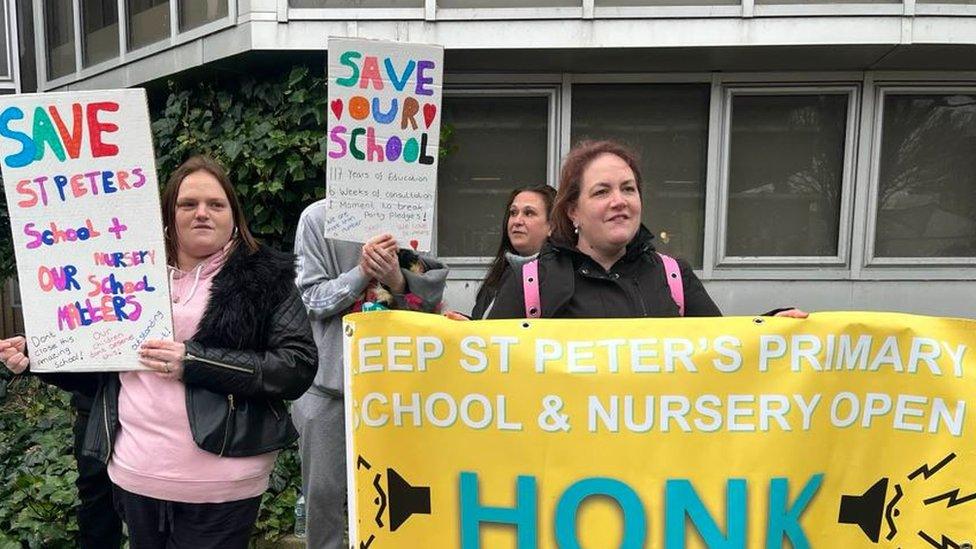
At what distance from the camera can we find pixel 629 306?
6.18ft

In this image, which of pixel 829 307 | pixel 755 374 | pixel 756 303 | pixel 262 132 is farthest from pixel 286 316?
pixel 829 307

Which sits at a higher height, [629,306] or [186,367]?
[629,306]

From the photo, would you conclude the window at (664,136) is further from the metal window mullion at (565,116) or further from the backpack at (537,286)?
the backpack at (537,286)

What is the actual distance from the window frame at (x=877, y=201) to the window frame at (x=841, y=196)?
13 centimetres

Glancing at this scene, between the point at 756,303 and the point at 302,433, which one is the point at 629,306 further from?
the point at 756,303

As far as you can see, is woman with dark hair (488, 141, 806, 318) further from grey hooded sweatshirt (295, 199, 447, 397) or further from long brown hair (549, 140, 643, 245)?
grey hooded sweatshirt (295, 199, 447, 397)

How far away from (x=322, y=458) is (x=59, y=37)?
285 inches

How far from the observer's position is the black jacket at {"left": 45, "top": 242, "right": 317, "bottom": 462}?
1909mm

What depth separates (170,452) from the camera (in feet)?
6.33

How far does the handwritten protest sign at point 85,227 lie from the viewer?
1.88 metres

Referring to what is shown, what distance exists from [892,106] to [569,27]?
2772 mm

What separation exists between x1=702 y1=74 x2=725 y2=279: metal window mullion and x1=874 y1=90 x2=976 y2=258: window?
1.30 metres

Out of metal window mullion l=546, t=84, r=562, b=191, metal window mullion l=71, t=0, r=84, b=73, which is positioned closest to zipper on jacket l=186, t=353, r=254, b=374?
metal window mullion l=546, t=84, r=562, b=191

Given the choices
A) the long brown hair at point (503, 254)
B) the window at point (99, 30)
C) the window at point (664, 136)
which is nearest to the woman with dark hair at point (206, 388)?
the long brown hair at point (503, 254)
